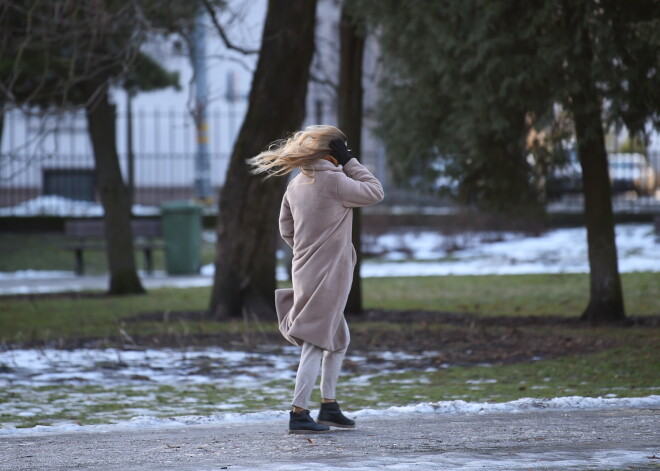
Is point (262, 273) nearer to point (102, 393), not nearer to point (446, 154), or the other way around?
point (446, 154)

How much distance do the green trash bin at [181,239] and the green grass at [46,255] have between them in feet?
5.90

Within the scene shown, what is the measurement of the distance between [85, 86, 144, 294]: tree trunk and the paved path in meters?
10.0

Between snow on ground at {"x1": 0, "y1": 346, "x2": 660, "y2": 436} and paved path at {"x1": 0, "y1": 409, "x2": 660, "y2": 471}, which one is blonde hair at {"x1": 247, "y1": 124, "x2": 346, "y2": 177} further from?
snow on ground at {"x1": 0, "y1": 346, "x2": 660, "y2": 436}

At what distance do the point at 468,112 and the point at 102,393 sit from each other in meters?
5.03

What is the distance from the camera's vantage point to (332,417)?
6.16 meters

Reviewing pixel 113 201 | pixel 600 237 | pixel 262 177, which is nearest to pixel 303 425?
pixel 600 237

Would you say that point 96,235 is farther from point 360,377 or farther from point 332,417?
point 332,417

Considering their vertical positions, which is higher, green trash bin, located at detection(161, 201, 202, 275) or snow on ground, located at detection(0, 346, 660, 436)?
green trash bin, located at detection(161, 201, 202, 275)

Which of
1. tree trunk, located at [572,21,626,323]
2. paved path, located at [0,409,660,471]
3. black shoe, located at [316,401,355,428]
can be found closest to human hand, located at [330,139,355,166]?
black shoe, located at [316,401,355,428]

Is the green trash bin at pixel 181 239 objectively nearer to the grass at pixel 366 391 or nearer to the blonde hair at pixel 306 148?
the grass at pixel 366 391

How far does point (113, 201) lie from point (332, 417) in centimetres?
1058

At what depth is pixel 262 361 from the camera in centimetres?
985

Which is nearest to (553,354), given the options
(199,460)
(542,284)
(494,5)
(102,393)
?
(494,5)

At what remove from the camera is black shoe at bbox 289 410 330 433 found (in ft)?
19.8
